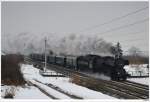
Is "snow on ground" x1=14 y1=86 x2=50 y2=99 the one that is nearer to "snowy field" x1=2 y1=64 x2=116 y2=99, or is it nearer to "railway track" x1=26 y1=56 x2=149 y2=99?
"snowy field" x1=2 y1=64 x2=116 y2=99

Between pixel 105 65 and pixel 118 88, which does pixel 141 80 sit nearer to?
pixel 118 88

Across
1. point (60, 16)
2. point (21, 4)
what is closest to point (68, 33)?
point (60, 16)

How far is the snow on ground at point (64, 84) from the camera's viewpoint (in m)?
10.4

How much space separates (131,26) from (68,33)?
87.7 inches

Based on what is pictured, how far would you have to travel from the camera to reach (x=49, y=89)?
36.0 feet

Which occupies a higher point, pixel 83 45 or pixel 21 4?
pixel 21 4

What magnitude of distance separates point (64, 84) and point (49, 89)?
2.20ft

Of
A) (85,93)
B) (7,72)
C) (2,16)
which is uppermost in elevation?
(2,16)

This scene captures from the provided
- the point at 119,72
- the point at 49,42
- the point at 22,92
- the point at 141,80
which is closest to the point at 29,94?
A: the point at 22,92

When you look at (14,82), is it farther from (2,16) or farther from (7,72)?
(2,16)

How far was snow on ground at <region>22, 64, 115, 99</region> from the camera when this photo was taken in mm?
10430

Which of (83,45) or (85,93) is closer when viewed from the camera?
(85,93)

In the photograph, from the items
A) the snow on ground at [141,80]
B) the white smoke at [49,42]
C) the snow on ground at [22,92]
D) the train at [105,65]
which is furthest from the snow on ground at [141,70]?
the snow on ground at [22,92]

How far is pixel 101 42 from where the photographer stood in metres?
11.2
